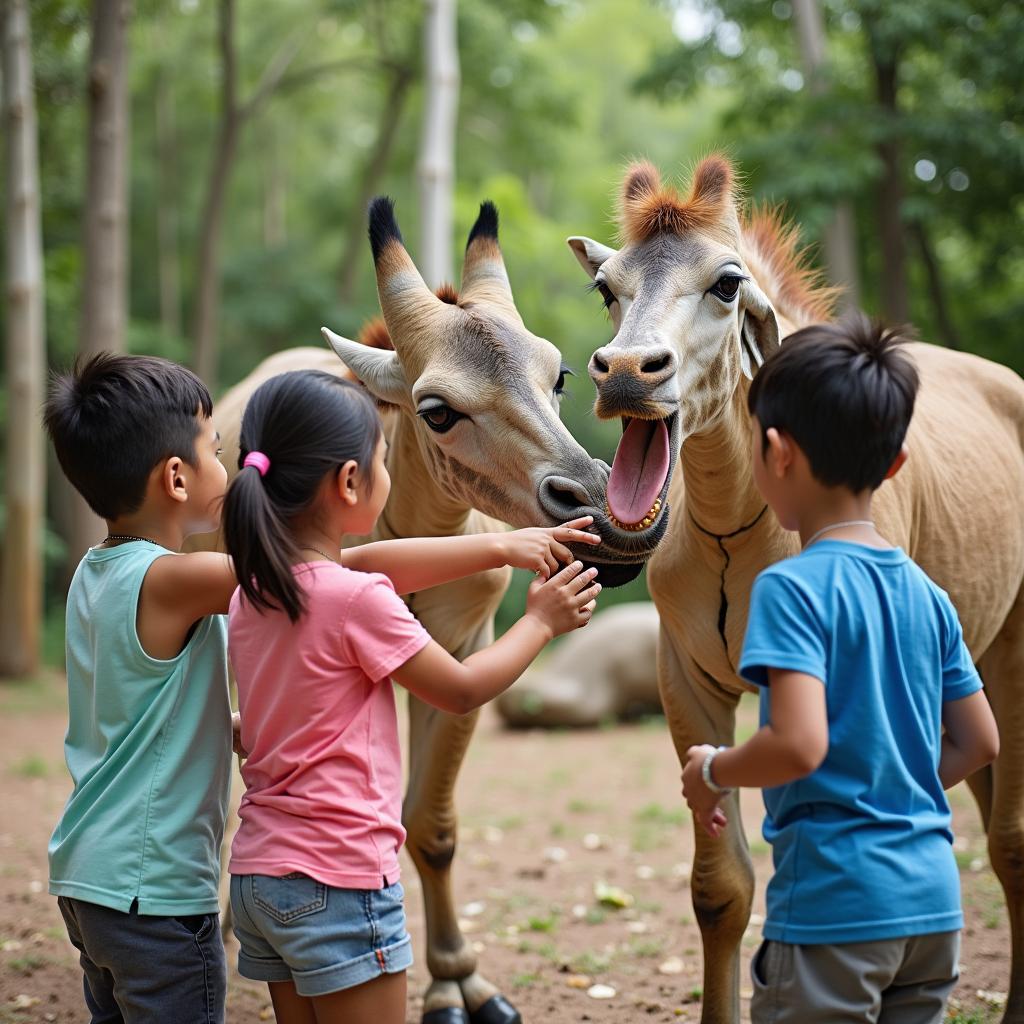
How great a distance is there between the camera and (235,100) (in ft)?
66.1

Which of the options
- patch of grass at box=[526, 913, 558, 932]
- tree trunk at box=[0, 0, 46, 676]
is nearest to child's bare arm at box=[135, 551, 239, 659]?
patch of grass at box=[526, 913, 558, 932]

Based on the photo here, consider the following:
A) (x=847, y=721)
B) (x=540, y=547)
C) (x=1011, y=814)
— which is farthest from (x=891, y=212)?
(x=847, y=721)

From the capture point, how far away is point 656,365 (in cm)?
306

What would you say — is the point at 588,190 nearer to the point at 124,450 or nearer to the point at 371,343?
the point at 371,343

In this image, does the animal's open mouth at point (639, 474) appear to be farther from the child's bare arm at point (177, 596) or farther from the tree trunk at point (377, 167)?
the tree trunk at point (377, 167)

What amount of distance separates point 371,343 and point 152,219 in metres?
24.3

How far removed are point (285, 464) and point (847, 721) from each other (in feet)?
4.34

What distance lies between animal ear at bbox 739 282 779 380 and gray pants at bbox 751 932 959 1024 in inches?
70.4

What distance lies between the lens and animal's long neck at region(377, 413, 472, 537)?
415cm

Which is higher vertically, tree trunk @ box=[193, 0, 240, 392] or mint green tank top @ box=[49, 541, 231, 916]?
tree trunk @ box=[193, 0, 240, 392]

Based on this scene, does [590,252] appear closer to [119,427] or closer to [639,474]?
[639,474]

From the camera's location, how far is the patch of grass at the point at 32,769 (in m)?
9.13

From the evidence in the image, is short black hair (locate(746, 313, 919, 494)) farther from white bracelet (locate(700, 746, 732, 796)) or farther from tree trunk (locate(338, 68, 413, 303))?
tree trunk (locate(338, 68, 413, 303))

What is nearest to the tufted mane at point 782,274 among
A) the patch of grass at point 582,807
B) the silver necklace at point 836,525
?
the silver necklace at point 836,525
